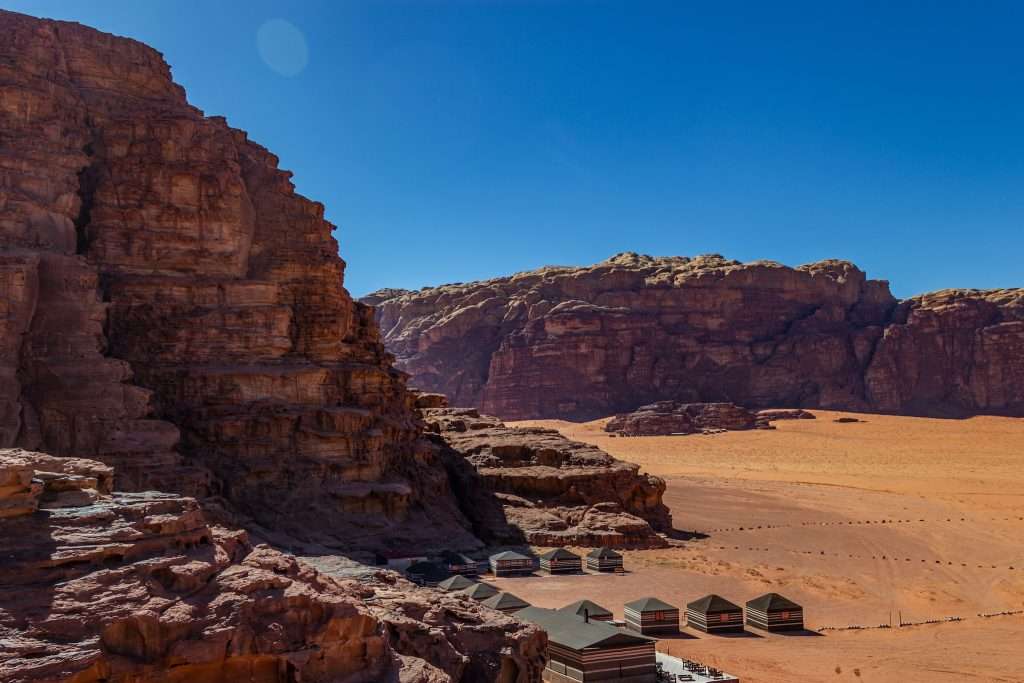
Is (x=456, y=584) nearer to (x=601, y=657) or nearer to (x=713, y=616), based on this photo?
(x=713, y=616)

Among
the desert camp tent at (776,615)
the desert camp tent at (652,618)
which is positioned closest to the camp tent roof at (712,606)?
the desert camp tent at (776,615)

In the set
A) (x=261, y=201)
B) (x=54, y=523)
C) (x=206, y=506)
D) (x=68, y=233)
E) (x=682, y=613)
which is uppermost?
(x=261, y=201)

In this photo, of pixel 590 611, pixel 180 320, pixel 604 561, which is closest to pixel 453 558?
pixel 604 561

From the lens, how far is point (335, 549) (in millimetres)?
25766

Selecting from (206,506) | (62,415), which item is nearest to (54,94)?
(62,415)

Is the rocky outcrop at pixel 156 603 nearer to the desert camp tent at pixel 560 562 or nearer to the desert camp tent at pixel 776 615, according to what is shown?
the desert camp tent at pixel 776 615

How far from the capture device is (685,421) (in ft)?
276

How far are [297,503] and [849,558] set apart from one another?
70.7 feet

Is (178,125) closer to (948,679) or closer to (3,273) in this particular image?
(3,273)

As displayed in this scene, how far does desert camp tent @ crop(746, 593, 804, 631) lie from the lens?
2170 cm

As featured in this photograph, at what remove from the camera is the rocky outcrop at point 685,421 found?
82.6 metres

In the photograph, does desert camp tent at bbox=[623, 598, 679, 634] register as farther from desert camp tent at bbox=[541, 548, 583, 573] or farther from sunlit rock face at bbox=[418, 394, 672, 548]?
sunlit rock face at bbox=[418, 394, 672, 548]

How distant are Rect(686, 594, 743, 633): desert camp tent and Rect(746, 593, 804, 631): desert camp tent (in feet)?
2.04

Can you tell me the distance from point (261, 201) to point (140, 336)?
829 centimetres
